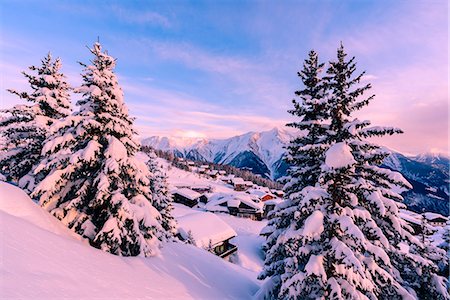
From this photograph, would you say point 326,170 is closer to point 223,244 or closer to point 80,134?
point 80,134

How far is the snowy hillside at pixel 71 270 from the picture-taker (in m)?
5.82

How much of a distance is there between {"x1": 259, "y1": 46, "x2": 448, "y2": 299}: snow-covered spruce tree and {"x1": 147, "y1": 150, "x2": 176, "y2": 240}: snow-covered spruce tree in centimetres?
1820

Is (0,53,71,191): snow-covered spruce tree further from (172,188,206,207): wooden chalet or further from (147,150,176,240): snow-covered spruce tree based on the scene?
(172,188,206,207): wooden chalet

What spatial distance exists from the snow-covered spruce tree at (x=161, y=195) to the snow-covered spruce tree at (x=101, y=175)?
13.2m

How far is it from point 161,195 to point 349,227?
2249cm

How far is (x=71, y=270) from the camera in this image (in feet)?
24.8

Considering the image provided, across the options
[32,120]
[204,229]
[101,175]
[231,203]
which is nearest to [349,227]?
[101,175]

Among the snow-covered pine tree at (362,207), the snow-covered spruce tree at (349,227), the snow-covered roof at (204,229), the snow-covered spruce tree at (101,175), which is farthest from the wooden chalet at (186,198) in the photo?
the snow-covered pine tree at (362,207)

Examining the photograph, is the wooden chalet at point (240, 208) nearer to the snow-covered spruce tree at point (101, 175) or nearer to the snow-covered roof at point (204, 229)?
the snow-covered roof at point (204, 229)

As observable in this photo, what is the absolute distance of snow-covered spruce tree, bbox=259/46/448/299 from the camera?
9.52m

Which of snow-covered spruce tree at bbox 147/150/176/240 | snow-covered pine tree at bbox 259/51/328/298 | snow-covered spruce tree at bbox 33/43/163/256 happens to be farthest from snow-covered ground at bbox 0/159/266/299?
snow-covered spruce tree at bbox 147/150/176/240

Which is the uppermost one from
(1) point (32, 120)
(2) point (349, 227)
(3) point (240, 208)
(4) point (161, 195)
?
(1) point (32, 120)

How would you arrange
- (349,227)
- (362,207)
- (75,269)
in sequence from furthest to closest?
(362,207) < (349,227) < (75,269)

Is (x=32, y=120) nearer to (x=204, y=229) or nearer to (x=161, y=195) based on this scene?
(x=161, y=195)
